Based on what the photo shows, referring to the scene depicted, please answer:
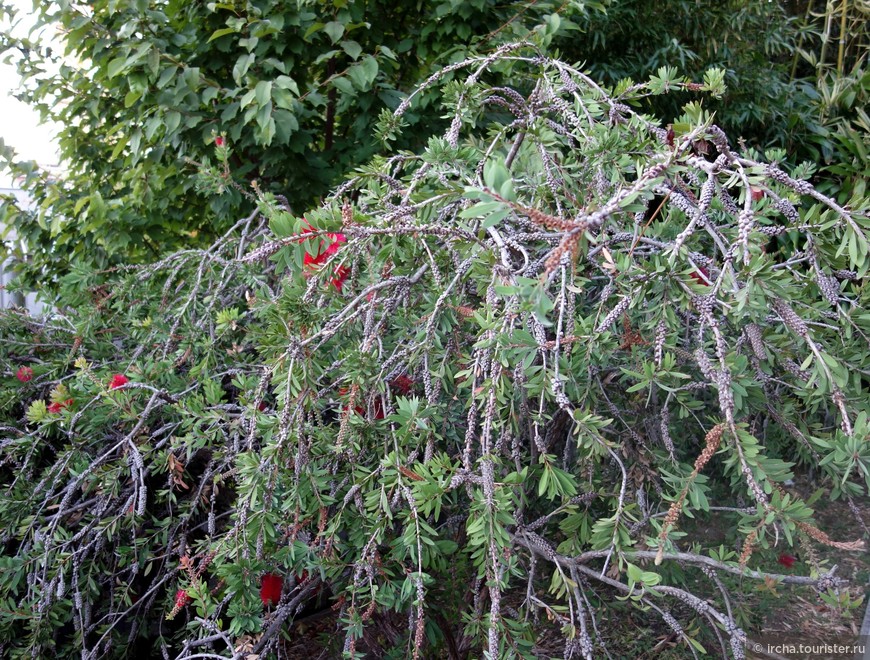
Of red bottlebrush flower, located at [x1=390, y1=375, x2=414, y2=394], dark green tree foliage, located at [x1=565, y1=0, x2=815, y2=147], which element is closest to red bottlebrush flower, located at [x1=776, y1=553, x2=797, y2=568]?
red bottlebrush flower, located at [x1=390, y1=375, x2=414, y2=394]

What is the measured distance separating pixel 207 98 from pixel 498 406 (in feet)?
6.49

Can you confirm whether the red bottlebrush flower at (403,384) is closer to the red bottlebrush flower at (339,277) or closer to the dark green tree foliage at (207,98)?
the red bottlebrush flower at (339,277)

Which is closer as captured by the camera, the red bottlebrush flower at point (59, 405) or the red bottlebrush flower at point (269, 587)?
the red bottlebrush flower at point (269, 587)

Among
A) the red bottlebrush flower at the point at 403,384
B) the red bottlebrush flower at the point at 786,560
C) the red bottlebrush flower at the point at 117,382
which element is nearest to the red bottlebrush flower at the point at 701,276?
the red bottlebrush flower at the point at 403,384

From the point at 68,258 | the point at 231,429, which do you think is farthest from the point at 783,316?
the point at 68,258

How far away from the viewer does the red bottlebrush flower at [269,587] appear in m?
1.30

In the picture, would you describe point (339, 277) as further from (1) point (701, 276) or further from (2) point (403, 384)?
(1) point (701, 276)

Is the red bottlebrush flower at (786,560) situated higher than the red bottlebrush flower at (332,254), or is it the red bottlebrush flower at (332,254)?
the red bottlebrush flower at (332,254)

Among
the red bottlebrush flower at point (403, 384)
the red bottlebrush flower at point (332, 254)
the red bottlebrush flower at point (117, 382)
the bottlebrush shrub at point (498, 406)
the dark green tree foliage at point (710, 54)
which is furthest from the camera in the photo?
the dark green tree foliage at point (710, 54)

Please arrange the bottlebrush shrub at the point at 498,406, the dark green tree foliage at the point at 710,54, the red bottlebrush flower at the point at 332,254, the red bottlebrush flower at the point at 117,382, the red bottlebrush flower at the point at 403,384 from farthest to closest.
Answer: the dark green tree foliage at the point at 710,54 → the red bottlebrush flower at the point at 117,382 → the red bottlebrush flower at the point at 403,384 → the red bottlebrush flower at the point at 332,254 → the bottlebrush shrub at the point at 498,406

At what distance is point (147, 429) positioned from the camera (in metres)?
1.69

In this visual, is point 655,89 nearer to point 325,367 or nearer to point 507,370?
point 507,370

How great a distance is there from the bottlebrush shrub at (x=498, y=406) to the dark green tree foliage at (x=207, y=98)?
1112mm

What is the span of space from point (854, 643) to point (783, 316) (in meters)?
0.88
